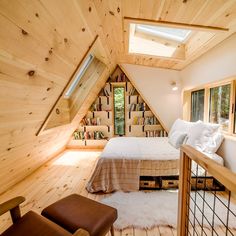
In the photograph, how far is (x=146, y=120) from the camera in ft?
13.9

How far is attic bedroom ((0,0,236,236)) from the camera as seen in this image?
111 cm

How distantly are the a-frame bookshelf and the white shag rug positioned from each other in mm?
2176

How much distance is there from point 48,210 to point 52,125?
1.46 metres

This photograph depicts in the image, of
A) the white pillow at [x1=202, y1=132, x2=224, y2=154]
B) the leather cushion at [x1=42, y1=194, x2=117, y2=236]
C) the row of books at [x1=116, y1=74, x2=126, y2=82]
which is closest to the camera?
the leather cushion at [x1=42, y1=194, x2=117, y2=236]

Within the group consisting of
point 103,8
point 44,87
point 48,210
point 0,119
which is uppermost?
point 103,8

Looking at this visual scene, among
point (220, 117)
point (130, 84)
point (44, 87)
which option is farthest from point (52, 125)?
point (220, 117)

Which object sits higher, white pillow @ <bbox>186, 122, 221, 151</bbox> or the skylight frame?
the skylight frame

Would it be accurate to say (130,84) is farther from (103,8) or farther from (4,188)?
(4,188)

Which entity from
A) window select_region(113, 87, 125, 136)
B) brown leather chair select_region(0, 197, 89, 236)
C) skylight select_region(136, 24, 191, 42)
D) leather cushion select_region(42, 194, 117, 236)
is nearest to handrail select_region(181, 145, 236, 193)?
leather cushion select_region(42, 194, 117, 236)

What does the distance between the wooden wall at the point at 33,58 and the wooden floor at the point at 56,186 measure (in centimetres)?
50

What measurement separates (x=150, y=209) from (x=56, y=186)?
1.52 m

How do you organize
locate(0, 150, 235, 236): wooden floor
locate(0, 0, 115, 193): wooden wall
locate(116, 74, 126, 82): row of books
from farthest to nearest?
1. locate(116, 74, 126, 82): row of books
2. locate(0, 150, 235, 236): wooden floor
3. locate(0, 0, 115, 193): wooden wall

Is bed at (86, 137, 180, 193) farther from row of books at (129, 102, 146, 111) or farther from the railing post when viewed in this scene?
row of books at (129, 102, 146, 111)

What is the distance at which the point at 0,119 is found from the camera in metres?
1.35
